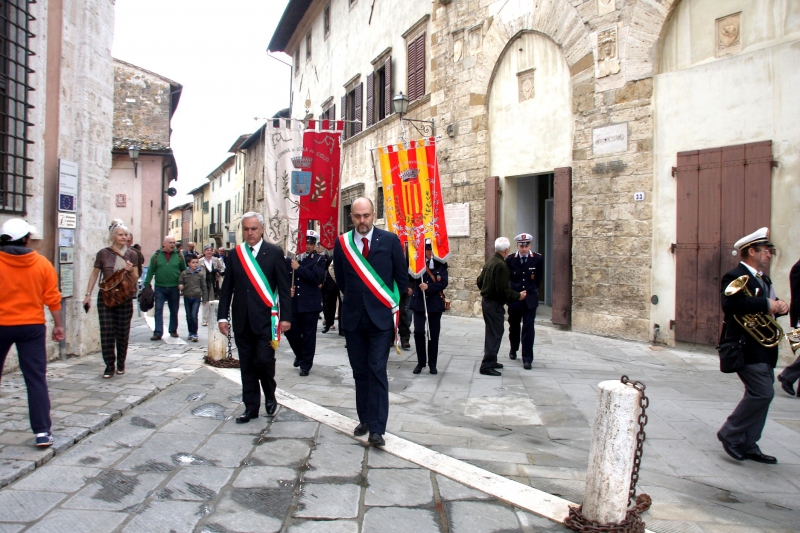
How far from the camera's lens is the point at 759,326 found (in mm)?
4730

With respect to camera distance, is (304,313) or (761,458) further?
(304,313)

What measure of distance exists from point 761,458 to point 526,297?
4.08 metres

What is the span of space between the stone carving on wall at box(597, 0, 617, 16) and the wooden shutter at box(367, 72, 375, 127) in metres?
9.75

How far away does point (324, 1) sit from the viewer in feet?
80.8

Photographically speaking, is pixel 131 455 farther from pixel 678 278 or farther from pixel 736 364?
pixel 678 278

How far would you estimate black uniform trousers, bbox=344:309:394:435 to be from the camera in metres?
4.75

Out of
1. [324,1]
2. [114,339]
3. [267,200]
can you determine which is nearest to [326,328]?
[267,200]

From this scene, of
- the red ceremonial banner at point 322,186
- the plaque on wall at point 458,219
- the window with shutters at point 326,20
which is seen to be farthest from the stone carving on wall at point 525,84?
the window with shutters at point 326,20

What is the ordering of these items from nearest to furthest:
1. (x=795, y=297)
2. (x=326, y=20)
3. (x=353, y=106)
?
(x=795, y=297), (x=353, y=106), (x=326, y=20)

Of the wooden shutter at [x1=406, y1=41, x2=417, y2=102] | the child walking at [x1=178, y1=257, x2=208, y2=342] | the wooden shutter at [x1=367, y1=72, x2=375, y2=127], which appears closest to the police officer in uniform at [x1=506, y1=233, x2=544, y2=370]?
the child walking at [x1=178, y1=257, x2=208, y2=342]

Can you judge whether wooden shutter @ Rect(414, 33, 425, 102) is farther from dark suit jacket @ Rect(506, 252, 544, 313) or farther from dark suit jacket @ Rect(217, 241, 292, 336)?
dark suit jacket @ Rect(217, 241, 292, 336)

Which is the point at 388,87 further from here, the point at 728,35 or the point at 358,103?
the point at 728,35

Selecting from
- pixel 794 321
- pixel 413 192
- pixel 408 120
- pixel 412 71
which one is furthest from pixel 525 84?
pixel 794 321

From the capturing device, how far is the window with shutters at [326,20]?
79.5 feet
